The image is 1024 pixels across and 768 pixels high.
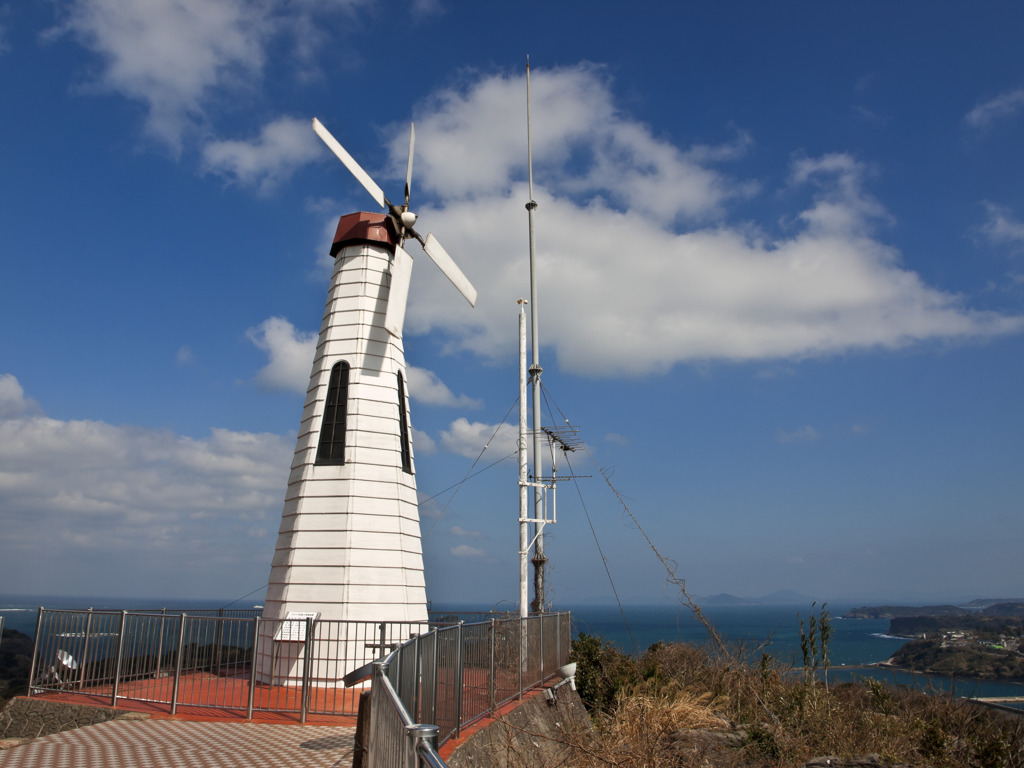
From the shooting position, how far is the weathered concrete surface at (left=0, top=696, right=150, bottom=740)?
940 cm

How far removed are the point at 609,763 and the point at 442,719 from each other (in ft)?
6.19

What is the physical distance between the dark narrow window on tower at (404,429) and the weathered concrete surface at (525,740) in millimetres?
5431

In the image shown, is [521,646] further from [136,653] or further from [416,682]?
[136,653]

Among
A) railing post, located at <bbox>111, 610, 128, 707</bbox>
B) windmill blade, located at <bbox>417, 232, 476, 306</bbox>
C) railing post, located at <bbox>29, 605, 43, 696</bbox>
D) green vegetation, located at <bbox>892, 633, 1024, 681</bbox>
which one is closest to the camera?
railing post, located at <bbox>111, 610, 128, 707</bbox>

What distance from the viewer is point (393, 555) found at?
13.3m

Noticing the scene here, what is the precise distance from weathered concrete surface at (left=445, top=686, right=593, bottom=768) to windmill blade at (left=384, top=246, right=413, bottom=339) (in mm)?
7920

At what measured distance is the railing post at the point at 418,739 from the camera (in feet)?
8.34

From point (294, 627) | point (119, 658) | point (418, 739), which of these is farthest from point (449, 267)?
point (418, 739)

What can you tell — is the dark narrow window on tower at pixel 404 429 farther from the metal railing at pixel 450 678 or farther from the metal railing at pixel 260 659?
the metal railing at pixel 450 678

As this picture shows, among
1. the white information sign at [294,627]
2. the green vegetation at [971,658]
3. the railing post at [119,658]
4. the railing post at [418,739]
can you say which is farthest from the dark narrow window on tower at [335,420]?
the green vegetation at [971,658]

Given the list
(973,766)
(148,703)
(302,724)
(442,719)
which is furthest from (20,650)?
(973,766)

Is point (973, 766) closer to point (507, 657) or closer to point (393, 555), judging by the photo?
point (507, 657)

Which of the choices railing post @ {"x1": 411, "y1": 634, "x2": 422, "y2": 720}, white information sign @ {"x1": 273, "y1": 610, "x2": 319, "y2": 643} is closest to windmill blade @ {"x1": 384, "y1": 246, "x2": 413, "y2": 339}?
white information sign @ {"x1": 273, "y1": 610, "x2": 319, "y2": 643}

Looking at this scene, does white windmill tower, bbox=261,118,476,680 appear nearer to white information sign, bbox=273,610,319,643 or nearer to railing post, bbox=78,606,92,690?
white information sign, bbox=273,610,319,643
